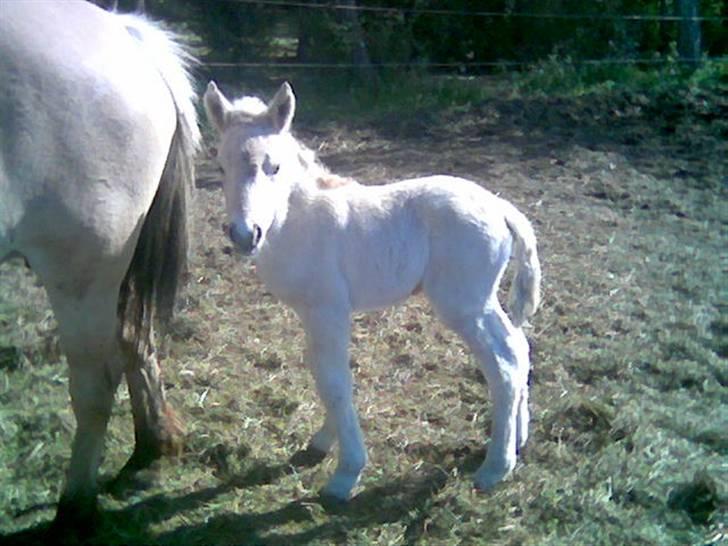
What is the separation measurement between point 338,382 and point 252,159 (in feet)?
2.69

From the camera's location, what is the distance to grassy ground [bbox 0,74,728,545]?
2.90 m

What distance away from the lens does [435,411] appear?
12.0ft

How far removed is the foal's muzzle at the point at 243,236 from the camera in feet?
8.29

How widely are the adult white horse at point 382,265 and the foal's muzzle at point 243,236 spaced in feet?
0.71

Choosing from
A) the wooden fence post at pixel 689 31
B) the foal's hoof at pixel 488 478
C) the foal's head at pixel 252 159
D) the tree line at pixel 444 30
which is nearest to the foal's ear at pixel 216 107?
the foal's head at pixel 252 159

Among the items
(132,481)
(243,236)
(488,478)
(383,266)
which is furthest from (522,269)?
(132,481)

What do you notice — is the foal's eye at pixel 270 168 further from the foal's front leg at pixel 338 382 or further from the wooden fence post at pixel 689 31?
the wooden fence post at pixel 689 31

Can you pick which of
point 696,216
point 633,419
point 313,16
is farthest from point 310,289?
point 313,16

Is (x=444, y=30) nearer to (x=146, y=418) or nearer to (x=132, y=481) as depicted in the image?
(x=146, y=418)

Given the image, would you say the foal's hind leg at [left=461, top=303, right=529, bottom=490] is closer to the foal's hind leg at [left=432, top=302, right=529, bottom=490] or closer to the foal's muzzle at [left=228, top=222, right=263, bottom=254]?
the foal's hind leg at [left=432, top=302, right=529, bottom=490]

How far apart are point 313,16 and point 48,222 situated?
30.9 ft

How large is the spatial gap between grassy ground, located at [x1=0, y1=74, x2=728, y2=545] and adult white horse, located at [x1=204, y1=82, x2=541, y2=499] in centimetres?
22

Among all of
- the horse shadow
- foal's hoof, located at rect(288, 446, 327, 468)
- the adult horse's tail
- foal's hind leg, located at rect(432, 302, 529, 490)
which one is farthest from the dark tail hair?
foal's hind leg, located at rect(432, 302, 529, 490)

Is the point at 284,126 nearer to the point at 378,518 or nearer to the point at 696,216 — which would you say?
the point at 378,518
